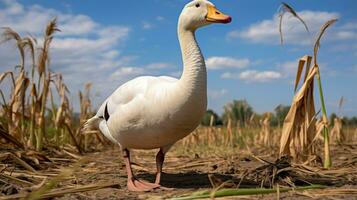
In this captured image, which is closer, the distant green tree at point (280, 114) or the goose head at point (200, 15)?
the goose head at point (200, 15)

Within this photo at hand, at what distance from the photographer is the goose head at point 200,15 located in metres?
4.00

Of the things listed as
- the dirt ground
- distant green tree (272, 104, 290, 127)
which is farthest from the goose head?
distant green tree (272, 104, 290, 127)

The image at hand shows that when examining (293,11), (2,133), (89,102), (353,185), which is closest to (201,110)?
(353,185)

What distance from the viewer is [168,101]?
3.66 meters

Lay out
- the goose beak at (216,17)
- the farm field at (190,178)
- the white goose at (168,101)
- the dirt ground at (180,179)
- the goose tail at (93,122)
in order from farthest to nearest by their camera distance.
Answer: the goose tail at (93,122) → the goose beak at (216,17) → the white goose at (168,101) → the dirt ground at (180,179) → the farm field at (190,178)

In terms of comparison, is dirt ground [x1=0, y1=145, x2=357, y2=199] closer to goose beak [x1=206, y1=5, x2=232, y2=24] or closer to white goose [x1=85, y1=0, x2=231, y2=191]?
white goose [x1=85, y1=0, x2=231, y2=191]

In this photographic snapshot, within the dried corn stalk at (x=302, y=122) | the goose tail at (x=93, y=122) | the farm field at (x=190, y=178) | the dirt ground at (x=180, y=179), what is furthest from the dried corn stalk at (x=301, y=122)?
the goose tail at (x=93, y=122)

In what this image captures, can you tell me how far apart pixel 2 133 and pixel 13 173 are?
5.00 feet

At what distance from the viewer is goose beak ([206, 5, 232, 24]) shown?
3971 mm

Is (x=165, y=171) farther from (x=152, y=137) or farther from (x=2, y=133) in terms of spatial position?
(x=2, y=133)

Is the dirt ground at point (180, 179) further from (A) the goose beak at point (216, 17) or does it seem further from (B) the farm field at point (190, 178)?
(A) the goose beak at point (216, 17)

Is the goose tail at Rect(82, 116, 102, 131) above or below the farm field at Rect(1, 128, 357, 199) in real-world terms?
above

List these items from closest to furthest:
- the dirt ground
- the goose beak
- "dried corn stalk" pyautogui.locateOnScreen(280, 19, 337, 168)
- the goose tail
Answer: the dirt ground
the goose beak
"dried corn stalk" pyautogui.locateOnScreen(280, 19, 337, 168)
the goose tail

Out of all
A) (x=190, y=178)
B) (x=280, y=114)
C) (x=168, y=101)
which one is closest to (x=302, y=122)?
(x=190, y=178)
